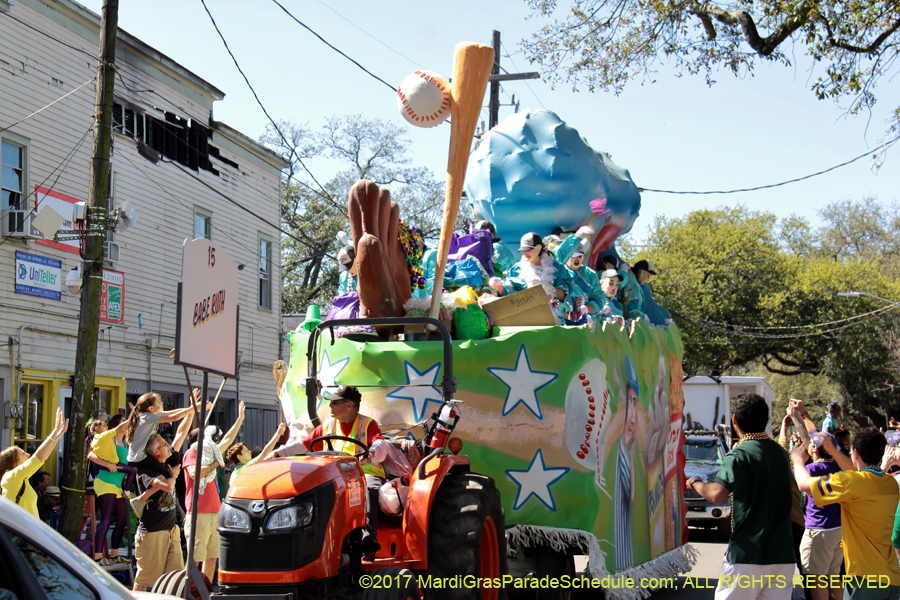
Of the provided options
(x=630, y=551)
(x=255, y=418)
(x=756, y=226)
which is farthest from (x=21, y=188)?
(x=756, y=226)

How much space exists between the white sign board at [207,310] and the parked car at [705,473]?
32.0 ft

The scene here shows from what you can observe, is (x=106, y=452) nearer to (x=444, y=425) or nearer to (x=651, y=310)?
(x=444, y=425)

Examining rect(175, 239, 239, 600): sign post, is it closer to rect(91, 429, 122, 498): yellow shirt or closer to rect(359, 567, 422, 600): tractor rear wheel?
rect(359, 567, 422, 600): tractor rear wheel

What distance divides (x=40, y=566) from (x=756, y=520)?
353 cm

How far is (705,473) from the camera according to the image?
14.9 m

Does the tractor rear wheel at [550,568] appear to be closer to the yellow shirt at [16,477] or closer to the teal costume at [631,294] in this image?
→ the yellow shirt at [16,477]

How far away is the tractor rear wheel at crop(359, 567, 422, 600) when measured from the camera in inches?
185

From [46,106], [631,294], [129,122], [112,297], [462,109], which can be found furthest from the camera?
[129,122]

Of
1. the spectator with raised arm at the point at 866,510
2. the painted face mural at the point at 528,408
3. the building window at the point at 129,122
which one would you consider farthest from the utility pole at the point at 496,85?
the spectator with raised arm at the point at 866,510

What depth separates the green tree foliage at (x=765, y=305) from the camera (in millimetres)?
36344

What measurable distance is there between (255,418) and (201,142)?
644 cm

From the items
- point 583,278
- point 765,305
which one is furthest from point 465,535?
point 765,305

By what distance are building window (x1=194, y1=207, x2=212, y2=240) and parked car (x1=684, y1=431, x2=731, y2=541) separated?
34.4 ft

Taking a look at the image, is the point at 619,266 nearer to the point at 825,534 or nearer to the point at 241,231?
the point at 825,534
